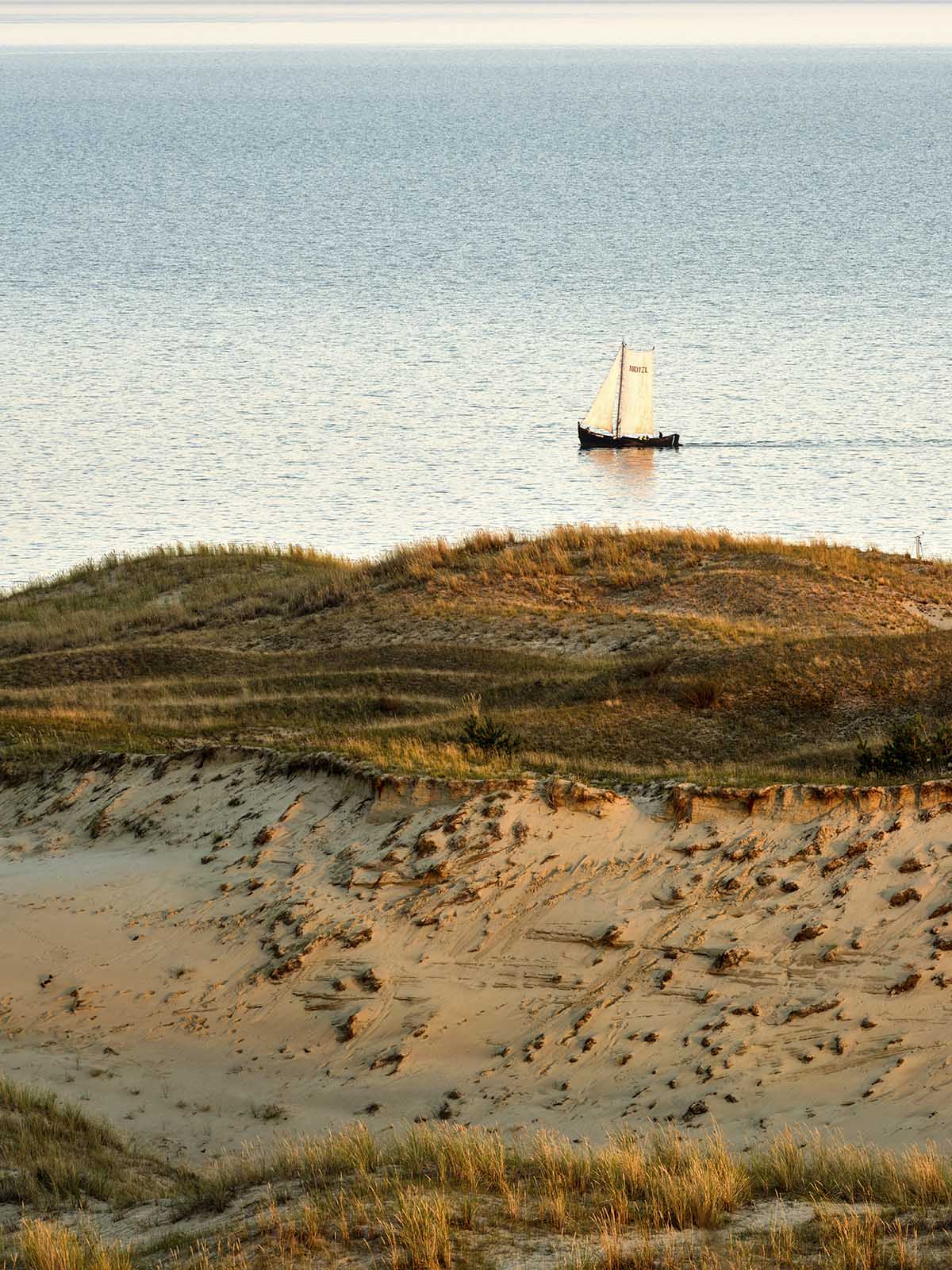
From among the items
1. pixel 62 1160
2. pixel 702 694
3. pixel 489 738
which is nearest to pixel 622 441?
pixel 702 694

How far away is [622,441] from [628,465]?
222 centimetres

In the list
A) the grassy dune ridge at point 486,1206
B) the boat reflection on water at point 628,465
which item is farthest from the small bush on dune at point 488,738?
the boat reflection on water at point 628,465

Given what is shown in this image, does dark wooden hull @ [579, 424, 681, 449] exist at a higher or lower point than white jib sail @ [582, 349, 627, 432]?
lower

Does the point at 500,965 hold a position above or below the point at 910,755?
below

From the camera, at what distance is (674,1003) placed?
14305 millimetres

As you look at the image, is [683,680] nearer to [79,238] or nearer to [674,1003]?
[674,1003]

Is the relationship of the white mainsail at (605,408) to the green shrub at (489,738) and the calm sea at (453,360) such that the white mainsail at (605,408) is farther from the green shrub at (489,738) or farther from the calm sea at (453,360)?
the green shrub at (489,738)

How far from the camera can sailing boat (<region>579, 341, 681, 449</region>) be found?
70.9m

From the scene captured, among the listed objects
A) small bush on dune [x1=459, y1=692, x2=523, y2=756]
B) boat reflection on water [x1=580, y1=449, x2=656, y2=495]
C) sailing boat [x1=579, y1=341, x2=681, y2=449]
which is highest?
small bush on dune [x1=459, y1=692, x2=523, y2=756]

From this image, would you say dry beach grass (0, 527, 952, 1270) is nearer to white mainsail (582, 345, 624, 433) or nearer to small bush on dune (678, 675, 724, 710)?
small bush on dune (678, 675, 724, 710)

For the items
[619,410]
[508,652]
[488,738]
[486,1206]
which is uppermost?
[486,1206]

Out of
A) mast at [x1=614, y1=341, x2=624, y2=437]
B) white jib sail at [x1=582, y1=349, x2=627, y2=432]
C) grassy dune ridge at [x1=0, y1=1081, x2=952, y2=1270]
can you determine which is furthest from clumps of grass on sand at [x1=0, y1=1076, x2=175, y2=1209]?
white jib sail at [x1=582, y1=349, x2=627, y2=432]

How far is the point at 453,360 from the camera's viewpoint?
295 ft

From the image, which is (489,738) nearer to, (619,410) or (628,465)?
(628,465)
